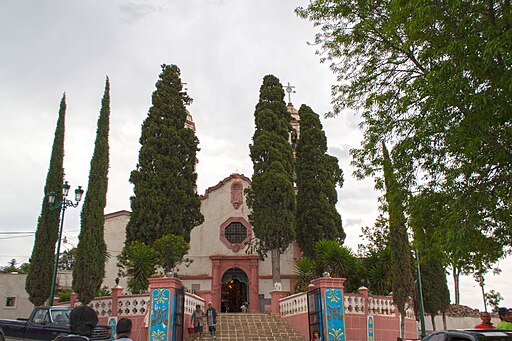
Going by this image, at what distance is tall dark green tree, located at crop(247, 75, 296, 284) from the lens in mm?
23609

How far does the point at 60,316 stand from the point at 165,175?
12513 millimetres

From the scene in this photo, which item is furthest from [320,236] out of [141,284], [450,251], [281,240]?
[450,251]

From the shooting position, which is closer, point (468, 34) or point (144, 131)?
point (468, 34)

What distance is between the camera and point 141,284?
1802cm

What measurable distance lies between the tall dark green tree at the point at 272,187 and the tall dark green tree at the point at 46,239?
982 centimetres

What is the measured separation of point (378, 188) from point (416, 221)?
3.99ft

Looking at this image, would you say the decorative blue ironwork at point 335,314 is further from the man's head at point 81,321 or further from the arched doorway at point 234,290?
the arched doorway at point 234,290

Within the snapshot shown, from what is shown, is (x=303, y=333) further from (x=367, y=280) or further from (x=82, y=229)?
(x=82, y=229)

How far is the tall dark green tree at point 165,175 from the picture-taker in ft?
74.5

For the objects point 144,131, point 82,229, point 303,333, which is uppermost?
point 144,131

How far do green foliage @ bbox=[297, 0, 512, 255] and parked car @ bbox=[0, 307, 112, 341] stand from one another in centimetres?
812

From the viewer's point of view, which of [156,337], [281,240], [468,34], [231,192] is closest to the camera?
[468,34]

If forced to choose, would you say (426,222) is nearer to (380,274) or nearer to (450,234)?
(450,234)

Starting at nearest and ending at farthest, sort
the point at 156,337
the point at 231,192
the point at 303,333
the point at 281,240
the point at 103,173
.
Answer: the point at 156,337
the point at 303,333
the point at 103,173
the point at 281,240
the point at 231,192
